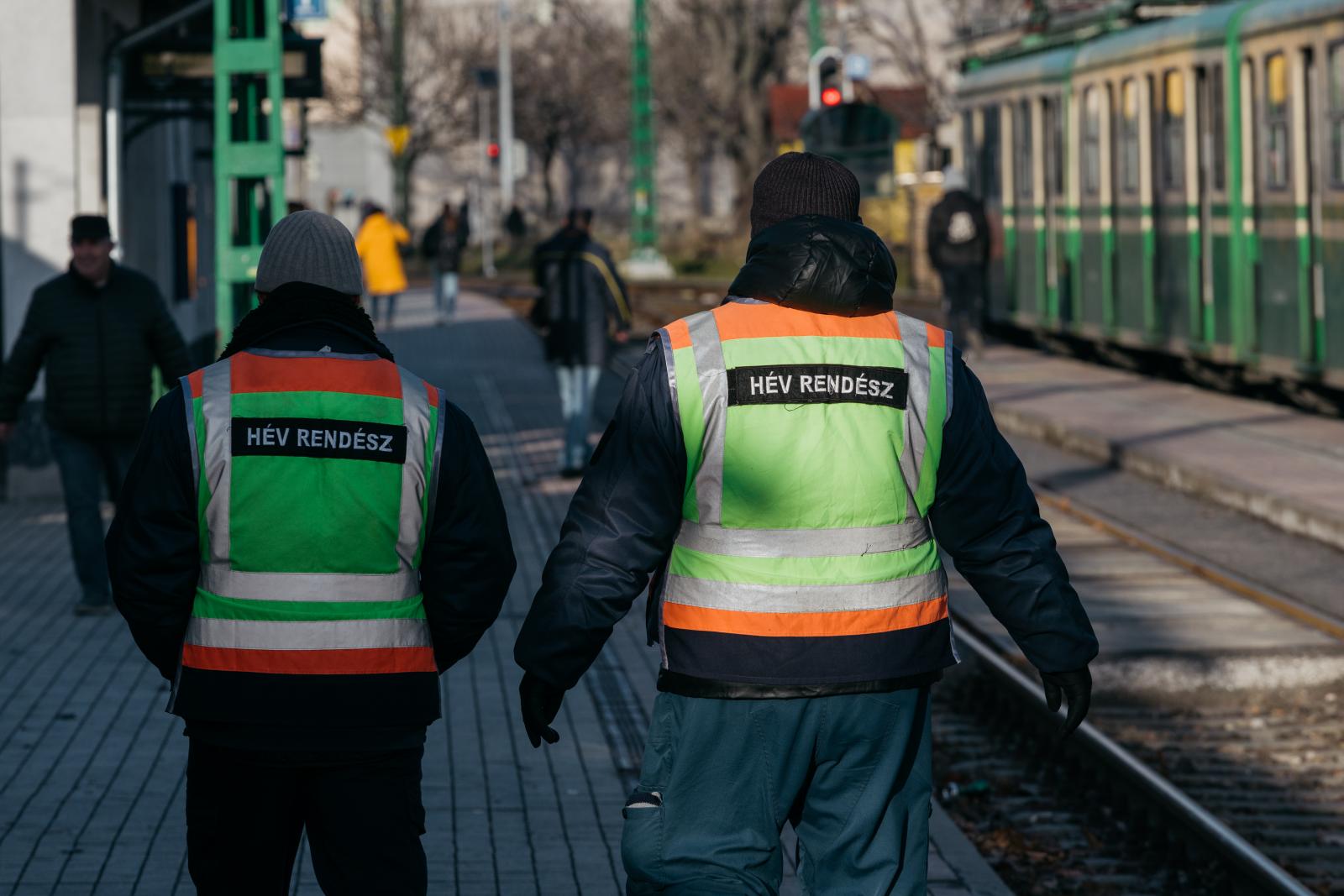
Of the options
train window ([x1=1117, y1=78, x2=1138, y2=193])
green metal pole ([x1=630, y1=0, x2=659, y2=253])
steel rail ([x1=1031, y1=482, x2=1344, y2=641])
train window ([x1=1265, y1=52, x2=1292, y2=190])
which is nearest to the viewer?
steel rail ([x1=1031, y1=482, x2=1344, y2=641])

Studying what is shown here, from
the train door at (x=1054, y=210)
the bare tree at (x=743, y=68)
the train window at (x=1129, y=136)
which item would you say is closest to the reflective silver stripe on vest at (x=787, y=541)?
the train window at (x=1129, y=136)

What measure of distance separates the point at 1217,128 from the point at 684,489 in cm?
1407

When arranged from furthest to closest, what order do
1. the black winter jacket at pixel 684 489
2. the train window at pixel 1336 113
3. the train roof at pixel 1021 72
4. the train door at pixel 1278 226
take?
the train roof at pixel 1021 72
the train door at pixel 1278 226
the train window at pixel 1336 113
the black winter jacket at pixel 684 489

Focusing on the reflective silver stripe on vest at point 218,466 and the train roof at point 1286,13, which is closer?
the reflective silver stripe on vest at point 218,466

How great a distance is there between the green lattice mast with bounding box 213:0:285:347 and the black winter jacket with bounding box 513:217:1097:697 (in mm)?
7292

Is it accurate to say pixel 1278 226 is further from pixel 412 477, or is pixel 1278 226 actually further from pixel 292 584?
pixel 292 584

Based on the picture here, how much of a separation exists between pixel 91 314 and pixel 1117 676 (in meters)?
4.21

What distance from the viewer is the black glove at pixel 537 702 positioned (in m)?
3.86

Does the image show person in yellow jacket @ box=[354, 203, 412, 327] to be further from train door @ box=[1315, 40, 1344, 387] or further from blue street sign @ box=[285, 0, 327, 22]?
train door @ box=[1315, 40, 1344, 387]

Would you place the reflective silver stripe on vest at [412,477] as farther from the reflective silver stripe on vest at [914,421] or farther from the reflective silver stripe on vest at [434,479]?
the reflective silver stripe on vest at [914,421]

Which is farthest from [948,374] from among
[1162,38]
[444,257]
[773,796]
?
[444,257]

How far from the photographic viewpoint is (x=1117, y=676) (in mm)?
8500

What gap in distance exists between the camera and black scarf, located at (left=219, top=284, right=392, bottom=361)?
4.12m

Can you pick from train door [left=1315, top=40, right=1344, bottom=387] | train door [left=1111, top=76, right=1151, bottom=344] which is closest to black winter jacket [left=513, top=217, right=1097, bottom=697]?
train door [left=1315, top=40, right=1344, bottom=387]
